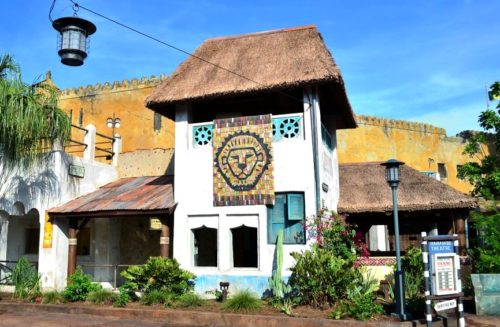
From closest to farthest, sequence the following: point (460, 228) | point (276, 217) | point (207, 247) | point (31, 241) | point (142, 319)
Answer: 1. point (142, 319)
2. point (276, 217)
3. point (460, 228)
4. point (207, 247)
5. point (31, 241)

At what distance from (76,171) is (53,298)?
4.50m

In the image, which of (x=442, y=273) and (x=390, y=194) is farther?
(x=390, y=194)

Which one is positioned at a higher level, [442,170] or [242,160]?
[442,170]

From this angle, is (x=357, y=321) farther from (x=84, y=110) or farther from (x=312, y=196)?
(x=84, y=110)

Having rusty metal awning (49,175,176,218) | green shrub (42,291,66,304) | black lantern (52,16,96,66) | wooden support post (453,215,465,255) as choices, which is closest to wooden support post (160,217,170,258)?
rusty metal awning (49,175,176,218)

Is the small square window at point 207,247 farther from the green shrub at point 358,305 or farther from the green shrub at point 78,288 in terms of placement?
the green shrub at point 358,305

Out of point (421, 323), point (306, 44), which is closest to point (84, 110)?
point (306, 44)

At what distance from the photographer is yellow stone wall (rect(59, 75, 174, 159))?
Result: 2795cm

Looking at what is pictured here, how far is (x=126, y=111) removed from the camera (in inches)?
1149

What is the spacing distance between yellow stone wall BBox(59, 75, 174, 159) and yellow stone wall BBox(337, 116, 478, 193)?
36.6ft

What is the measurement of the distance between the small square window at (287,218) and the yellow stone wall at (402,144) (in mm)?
17848

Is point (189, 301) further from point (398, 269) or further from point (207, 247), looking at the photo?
point (207, 247)

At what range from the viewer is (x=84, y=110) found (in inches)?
1204

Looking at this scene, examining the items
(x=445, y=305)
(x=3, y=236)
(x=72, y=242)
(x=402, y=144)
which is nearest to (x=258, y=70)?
(x=72, y=242)
